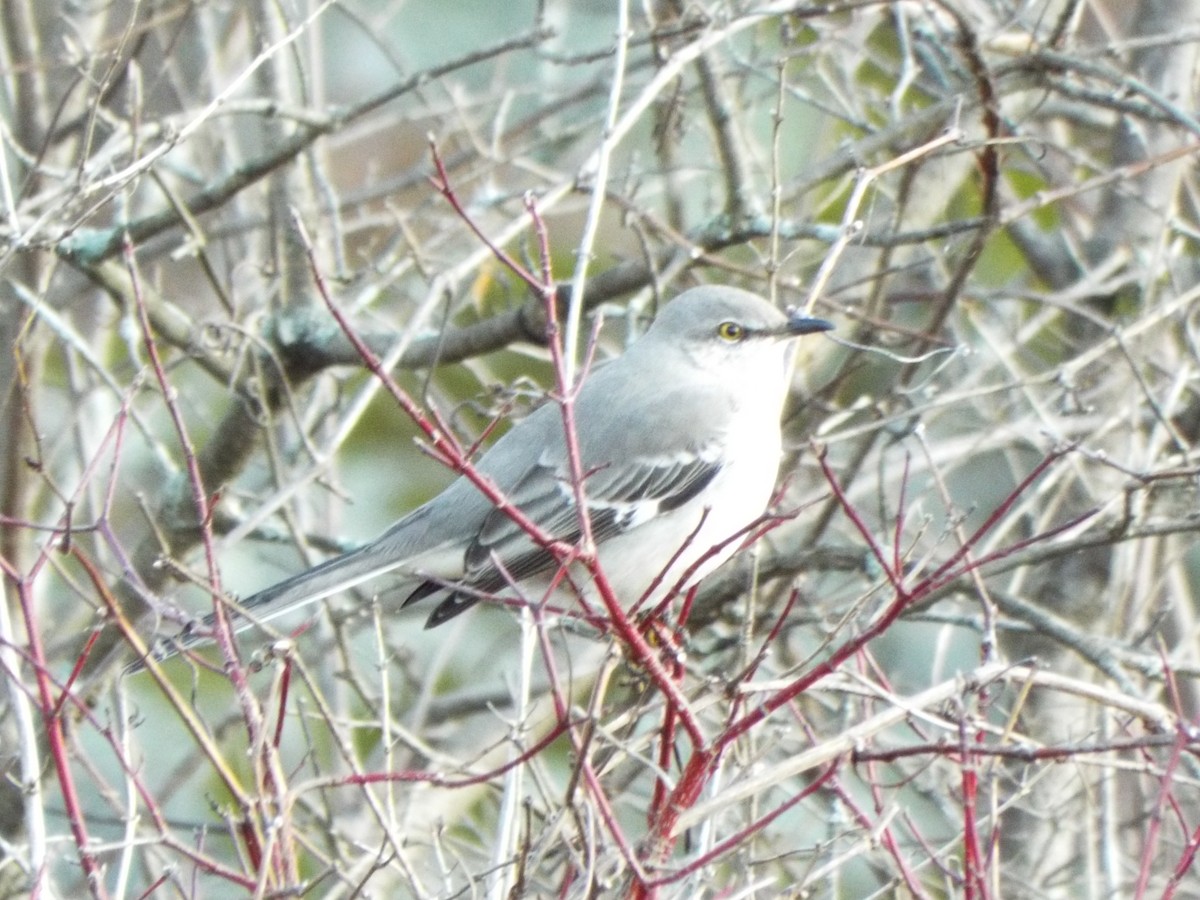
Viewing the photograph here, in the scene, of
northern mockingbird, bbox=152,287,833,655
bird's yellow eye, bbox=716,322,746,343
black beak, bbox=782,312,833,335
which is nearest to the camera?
black beak, bbox=782,312,833,335

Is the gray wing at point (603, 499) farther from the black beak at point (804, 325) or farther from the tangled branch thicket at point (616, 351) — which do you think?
the black beak at point (804, 325)

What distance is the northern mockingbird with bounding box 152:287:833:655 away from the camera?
175 inches

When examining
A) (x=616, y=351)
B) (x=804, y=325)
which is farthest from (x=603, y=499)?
(x=616, y=351)

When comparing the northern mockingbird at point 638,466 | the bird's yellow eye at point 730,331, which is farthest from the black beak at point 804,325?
the bird's yellow eye at point 730,331

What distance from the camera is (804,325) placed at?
4.28 metres

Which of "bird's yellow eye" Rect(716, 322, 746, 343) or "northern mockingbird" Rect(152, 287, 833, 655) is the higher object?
"bird's yellow eye" Rect(716, 322, 746, 343)

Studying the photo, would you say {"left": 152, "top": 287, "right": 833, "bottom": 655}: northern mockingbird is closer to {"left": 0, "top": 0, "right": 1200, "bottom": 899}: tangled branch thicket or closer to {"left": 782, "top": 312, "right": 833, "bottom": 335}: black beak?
{"left": 782, "top": 312, "right": 833, "bottom": 335}: black beak

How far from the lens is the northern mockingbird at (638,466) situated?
14.6 ft

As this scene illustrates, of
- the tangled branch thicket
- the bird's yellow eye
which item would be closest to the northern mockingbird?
the bird's yellow eye

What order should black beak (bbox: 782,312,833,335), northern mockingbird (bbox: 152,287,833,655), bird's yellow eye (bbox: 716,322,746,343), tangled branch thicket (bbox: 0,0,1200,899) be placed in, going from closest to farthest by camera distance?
1. tangled branch thicket (bbox: 0,0,1200,899)
2. black beak (bbox: 782,312,833,335)
3. northern mockingbird (bbox: 152,287,833,655)
4. bird's yellow eye (bbox: 716,322,746,343)

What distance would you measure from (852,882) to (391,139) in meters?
4.97

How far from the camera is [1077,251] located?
5984 mm

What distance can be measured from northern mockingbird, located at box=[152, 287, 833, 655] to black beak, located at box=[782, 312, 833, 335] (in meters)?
→ 0.05

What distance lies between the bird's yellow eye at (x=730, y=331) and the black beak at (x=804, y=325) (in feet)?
0.63
